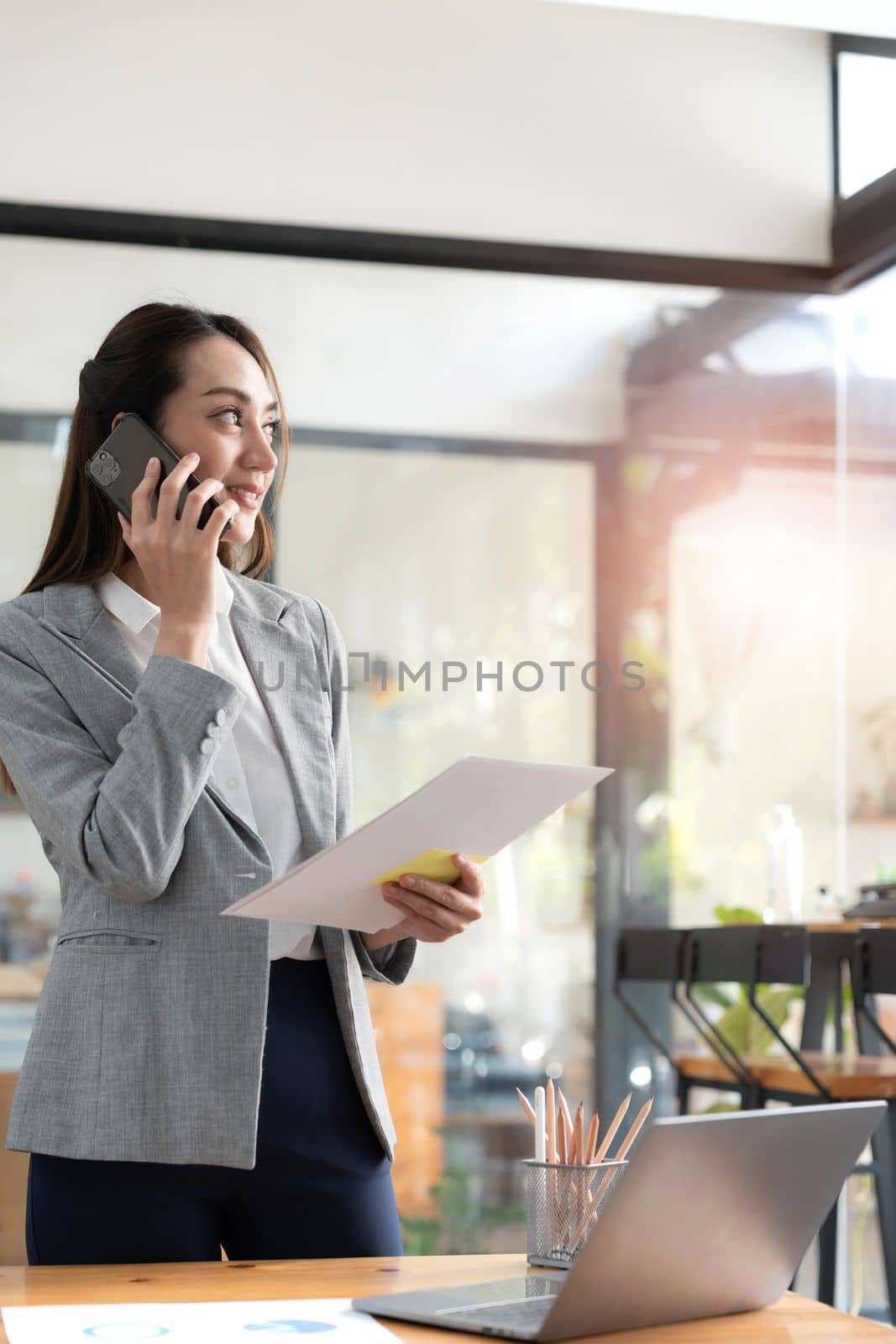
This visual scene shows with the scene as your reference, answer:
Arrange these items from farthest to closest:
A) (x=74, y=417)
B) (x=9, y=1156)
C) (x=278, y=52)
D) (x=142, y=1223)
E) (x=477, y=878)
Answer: (x=278, y=52) → (x=9, y=1156) → (x=74, y=417) → (x=477, y=878) → (x=142, y=1223)

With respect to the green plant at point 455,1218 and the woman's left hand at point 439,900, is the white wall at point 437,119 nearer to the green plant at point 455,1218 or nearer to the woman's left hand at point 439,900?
the green plant at point 455,1218

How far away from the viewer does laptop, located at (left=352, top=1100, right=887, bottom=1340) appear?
36.2 inches

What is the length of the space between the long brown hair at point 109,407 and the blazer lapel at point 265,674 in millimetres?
67

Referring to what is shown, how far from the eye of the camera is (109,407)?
1.63m

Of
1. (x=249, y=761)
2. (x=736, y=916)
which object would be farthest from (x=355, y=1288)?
(x=736, y=916)

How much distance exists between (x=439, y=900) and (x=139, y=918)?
0.90 ft

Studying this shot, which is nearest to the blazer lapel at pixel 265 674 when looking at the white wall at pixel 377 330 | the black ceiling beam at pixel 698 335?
the white wall at pixel 377 330

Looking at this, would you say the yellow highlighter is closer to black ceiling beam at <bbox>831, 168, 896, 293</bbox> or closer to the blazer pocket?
the blazer pocket

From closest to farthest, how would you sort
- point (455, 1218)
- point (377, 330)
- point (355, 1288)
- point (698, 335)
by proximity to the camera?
1. point (355, 1288)
2. point (455, 1218)
3. point (377, 330)
4. point (698, 335)

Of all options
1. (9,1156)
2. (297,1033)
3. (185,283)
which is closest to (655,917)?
(9,1156)

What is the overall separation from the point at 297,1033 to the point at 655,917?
8.31 ft

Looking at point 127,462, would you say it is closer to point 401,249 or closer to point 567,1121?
point 567,1121

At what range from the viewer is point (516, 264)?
3.89 meters

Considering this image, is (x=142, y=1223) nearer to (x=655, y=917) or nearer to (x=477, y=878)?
(x=477, y=878)
